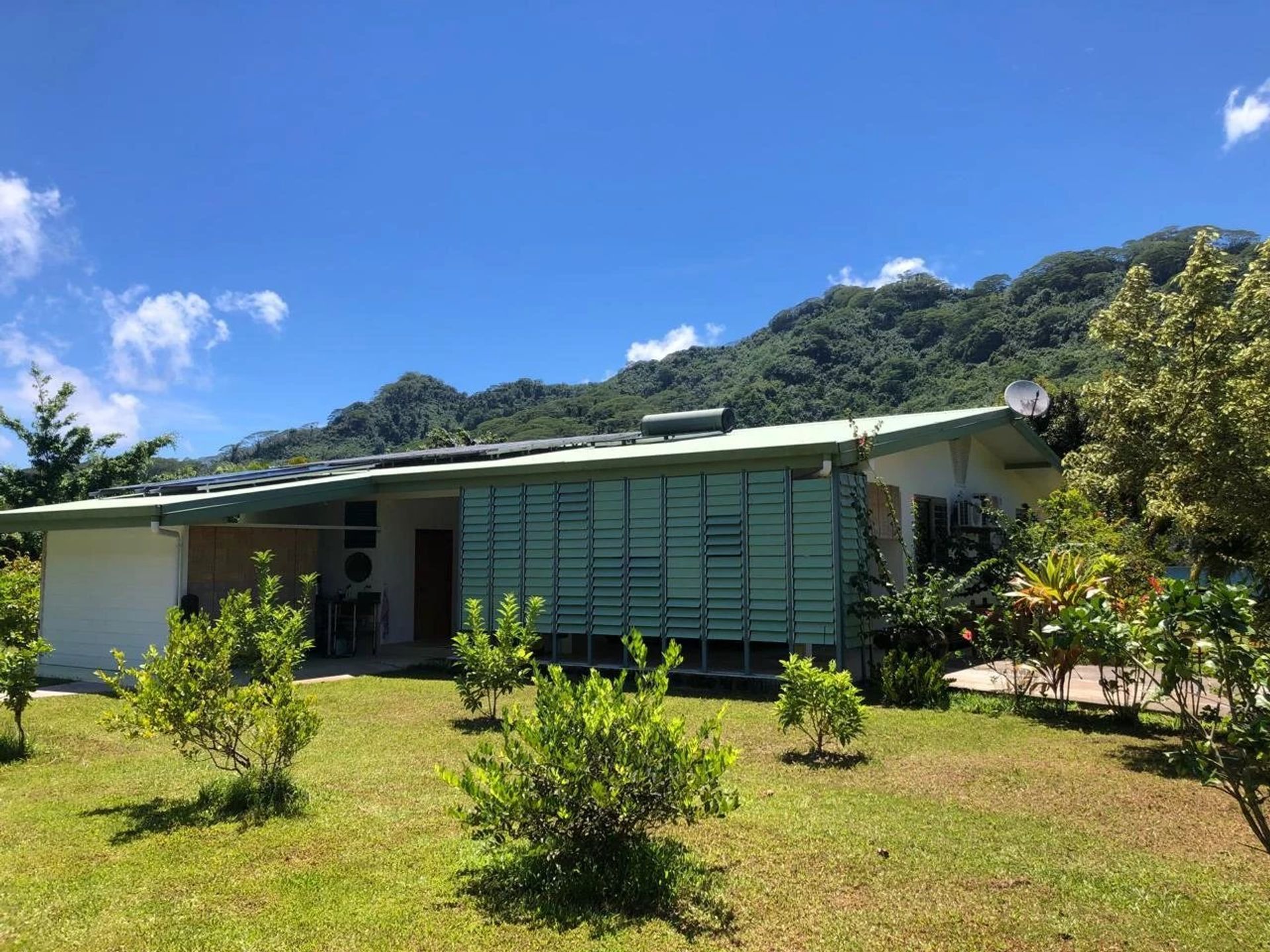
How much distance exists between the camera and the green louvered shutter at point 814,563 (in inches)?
356

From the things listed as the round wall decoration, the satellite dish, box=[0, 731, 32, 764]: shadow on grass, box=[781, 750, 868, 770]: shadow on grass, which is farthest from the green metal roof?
box=[0, 731, 32, 764]: shadow on grass

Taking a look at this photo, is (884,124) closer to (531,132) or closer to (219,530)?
(531,132)

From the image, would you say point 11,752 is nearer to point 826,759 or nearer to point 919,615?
point 826,759

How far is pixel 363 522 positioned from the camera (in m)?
14.7

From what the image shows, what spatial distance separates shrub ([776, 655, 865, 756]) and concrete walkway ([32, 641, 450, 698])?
6.30m

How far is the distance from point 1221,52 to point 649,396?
137 feet

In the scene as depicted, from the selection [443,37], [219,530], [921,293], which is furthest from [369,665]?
[921,293]

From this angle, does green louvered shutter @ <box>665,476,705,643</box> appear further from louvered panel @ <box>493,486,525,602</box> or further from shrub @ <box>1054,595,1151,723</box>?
shrub @ <box>1054,595,1151,723</box>

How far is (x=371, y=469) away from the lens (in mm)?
13906

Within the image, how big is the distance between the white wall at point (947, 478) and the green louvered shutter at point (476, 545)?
5463mm

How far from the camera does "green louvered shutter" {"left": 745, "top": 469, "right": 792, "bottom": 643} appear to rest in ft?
30.6

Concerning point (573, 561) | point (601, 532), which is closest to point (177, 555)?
point (573, 561)

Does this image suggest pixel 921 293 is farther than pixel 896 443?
Yes

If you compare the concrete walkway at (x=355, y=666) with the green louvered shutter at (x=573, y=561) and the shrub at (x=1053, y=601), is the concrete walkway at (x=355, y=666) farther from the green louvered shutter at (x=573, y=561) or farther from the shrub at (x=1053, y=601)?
the shrub at (x=1053, y=601)
